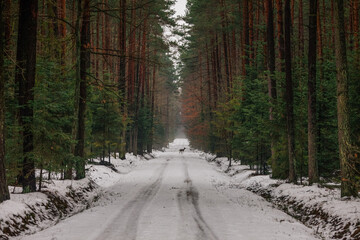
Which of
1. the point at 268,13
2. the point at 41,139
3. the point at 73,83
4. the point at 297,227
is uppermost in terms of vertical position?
the point at 268,13

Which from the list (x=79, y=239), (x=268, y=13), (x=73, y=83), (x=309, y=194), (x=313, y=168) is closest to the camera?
(x=79, y=239)

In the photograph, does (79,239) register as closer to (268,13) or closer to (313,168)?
(313,168)

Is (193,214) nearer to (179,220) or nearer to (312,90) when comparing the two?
(179,220)

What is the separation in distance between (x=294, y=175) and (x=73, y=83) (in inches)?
426

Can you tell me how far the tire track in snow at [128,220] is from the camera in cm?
760

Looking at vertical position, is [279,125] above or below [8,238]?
above

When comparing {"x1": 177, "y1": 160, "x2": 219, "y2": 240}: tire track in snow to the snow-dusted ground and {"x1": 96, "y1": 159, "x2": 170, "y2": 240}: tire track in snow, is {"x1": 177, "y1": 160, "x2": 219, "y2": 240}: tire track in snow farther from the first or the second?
the snow-dusted ground

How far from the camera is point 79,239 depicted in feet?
23.8

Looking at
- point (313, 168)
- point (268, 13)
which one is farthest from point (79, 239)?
point (268, 13)

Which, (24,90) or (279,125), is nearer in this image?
(24,90)

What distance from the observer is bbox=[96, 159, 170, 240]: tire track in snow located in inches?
299

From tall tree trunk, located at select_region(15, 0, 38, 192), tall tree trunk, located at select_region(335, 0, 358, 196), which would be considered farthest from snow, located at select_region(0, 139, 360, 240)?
tall tree trunk, located at select_region(15, 0, 38, 192)

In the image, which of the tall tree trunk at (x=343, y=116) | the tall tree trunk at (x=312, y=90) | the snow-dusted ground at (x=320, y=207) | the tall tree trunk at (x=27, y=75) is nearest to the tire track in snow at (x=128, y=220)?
the tall tree trunk at (x=27, y=75)

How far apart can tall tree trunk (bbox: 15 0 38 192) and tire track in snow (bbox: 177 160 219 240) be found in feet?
16.5
